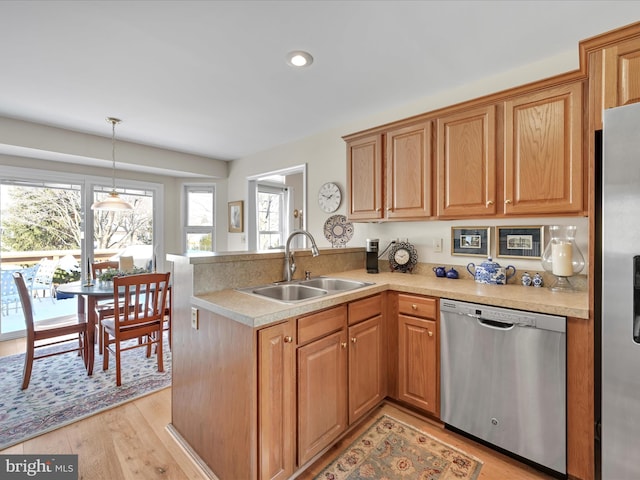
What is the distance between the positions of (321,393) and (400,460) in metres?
0.62

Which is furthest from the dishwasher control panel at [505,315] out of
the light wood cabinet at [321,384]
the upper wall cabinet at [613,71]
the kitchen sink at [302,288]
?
the upper wall cabinet at [613,71]

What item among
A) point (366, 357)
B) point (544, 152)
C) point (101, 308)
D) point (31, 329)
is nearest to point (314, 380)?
point (366, 357)

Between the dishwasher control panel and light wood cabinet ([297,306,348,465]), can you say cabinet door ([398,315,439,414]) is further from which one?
light wood cabinet ([297,306,348,465])

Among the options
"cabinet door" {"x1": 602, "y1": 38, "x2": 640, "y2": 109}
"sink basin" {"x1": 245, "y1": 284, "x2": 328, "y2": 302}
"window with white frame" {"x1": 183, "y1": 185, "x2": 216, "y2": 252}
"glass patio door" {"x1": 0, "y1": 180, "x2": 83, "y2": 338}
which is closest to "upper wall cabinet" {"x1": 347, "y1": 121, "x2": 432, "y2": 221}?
"sink basin" {"x1": 245, "y1": 284, "x2": 328, "y2": 302}

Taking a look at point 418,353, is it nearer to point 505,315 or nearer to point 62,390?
point 505,315

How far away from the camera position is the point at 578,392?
1.49m

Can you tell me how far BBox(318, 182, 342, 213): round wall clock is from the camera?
3371 millimetres

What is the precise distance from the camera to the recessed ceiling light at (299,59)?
6.62 feet

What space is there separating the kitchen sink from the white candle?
120 centimetres

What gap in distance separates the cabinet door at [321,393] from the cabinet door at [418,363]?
20.9 inches

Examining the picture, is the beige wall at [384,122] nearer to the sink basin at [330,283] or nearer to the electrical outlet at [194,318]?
the sink basin at [330,283]

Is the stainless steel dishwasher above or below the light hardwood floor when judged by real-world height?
above

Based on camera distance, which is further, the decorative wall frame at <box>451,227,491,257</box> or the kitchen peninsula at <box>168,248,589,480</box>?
the decorative wall frame at <box>451,227,491,257</box>

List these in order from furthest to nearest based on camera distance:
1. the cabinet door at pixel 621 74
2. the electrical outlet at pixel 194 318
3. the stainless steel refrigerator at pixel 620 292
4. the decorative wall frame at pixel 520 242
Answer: the decorative wall frame at pixel 520 242, the electrical outlet at pixel 194 318, the cabinet door at pixel 621 74, the stainless steel refrigerator at pixel 620 292
